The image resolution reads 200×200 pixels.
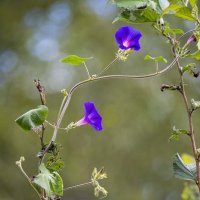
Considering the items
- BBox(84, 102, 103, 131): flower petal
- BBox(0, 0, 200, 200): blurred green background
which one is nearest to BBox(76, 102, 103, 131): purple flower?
BBox(84, 102, 103, 131): flower petal

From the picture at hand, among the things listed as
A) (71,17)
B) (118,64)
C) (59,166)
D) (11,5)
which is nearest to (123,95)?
(118,64)

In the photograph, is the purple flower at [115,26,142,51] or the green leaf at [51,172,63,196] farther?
the purple flower at [115,26,142,51]

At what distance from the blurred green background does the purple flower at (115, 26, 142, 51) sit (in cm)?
495

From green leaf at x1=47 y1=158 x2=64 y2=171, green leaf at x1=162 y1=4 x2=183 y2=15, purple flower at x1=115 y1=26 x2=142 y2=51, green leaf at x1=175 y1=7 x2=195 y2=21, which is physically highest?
green leaf at x1=162 y1=4 x2=183 y2=15

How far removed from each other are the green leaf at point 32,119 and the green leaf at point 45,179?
61mm

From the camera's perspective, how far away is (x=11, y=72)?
6.70 m

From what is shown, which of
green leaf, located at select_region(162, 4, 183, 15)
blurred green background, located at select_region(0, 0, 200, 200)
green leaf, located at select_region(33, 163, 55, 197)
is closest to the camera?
green leaf, located at select_region(33, 163, 55, 197)

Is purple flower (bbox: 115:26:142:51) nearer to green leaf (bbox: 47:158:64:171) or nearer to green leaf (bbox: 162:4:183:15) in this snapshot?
green leaf (bbox: 162:4:183:15)

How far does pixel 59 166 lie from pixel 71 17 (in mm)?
6513

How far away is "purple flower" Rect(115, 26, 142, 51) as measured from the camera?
1.02 metres

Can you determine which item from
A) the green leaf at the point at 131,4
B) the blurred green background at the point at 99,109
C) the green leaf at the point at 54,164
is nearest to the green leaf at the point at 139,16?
the green leaf at the point at 131,4

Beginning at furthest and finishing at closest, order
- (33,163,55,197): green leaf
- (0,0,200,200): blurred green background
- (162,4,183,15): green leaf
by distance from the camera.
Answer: (0,0,200,200): blurred green background → (162,4,183,15): green leaf → (33,163,55,197): green leaf

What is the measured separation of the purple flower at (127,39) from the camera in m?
1.02

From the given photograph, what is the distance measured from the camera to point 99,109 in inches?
250
